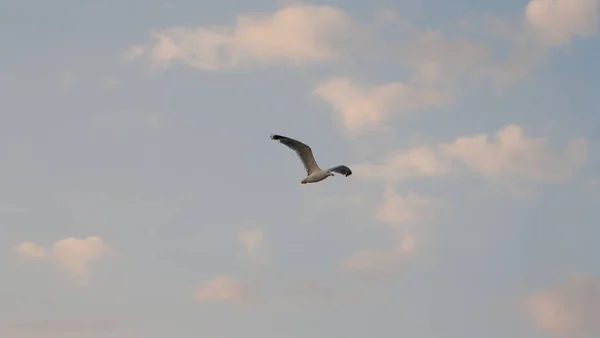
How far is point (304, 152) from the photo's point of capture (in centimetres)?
13700

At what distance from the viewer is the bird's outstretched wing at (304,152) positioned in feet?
439

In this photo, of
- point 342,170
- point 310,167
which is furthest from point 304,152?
point 342,170

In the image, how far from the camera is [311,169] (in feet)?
454

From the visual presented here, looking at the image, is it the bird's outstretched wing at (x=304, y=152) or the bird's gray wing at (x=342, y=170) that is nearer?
the bird's outstretched wing at (x=304, y=152)

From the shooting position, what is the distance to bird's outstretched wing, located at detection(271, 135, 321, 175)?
134 metres

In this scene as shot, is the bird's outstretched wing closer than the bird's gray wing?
Yes

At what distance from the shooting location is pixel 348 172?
140250 millimetres

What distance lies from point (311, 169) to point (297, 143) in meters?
5.02

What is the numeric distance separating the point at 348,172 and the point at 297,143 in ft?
29.8

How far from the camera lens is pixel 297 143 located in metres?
135

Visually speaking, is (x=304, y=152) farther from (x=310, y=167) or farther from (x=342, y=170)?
(x=342, y=170)

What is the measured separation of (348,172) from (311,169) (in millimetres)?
5052
